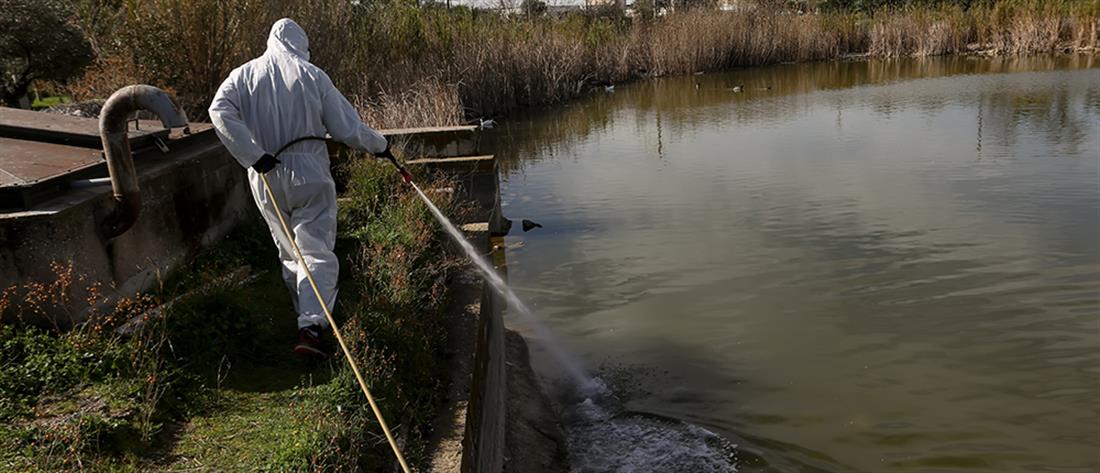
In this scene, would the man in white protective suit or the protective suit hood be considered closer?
the man in white protective suit

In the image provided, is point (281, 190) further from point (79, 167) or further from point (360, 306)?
point (79, 167)

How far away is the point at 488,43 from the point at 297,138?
18.7 meters

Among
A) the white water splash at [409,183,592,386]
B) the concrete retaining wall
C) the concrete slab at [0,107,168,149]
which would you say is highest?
the concrete slab at [0,107,168,149]

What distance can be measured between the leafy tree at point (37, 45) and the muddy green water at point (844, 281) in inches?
293

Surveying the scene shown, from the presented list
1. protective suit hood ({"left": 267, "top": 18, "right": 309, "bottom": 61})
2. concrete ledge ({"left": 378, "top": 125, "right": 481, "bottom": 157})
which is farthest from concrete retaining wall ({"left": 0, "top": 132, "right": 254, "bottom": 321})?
concrete ledge ({"left": 378, "top": 125, "right": 481, "bottom": 157})

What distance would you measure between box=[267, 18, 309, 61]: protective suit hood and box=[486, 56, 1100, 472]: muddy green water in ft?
11.8

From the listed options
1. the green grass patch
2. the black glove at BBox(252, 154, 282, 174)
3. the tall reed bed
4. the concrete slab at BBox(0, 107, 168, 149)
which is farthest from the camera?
the tall reed bed

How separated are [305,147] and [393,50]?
1474 centimetres

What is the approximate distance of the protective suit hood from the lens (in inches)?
206

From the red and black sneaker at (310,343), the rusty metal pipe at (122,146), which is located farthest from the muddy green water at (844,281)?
the rusty metal pipe at (122,146)

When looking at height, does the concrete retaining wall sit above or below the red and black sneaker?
above

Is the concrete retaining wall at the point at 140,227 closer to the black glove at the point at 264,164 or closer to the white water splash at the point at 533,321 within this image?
the black glove at the point at 264,164

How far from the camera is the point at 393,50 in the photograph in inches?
756

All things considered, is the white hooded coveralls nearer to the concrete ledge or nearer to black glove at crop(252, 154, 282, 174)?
black glove at crop(252, 154, 282, 174)
